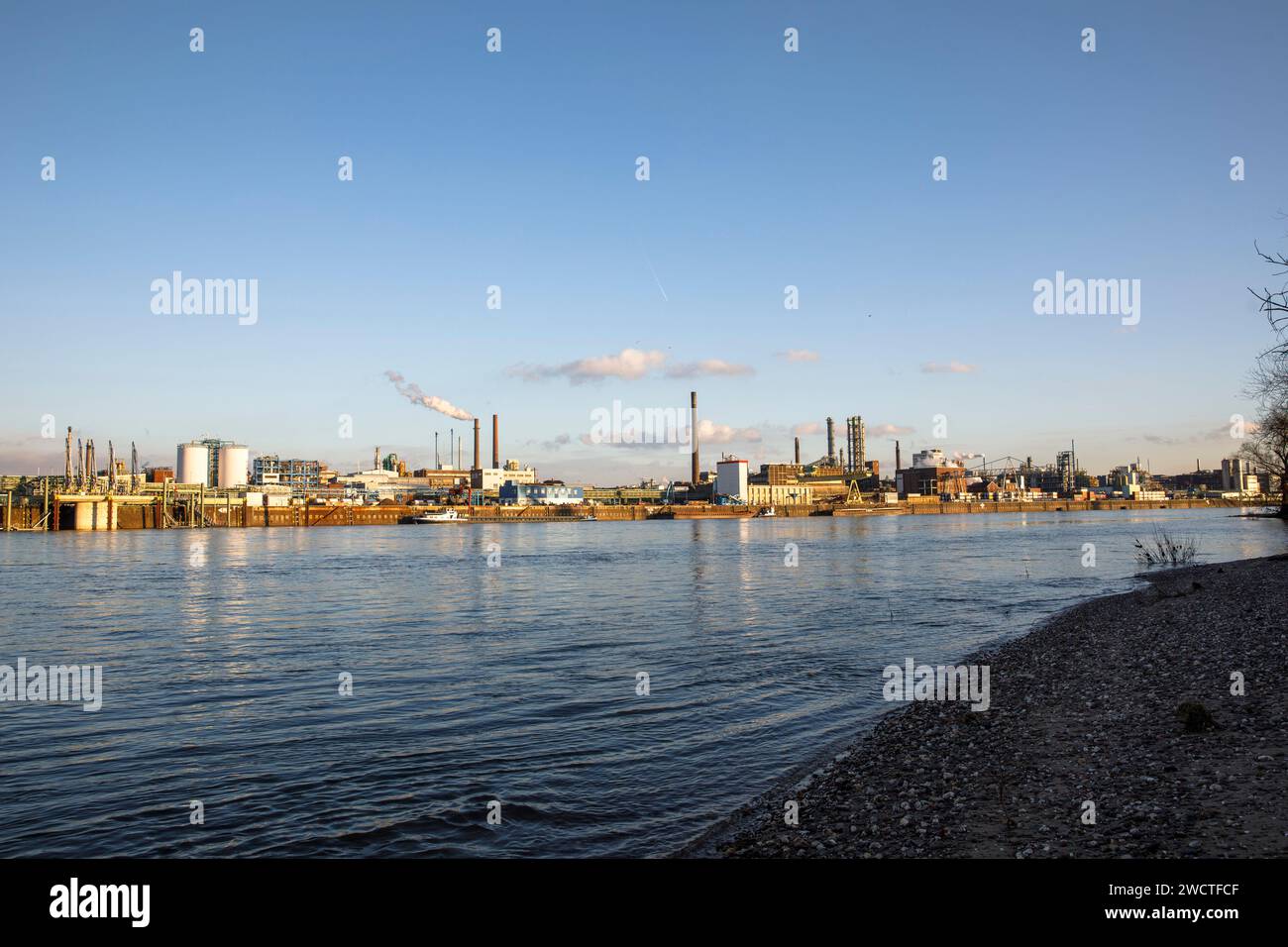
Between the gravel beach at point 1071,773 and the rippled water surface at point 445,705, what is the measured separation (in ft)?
6.01

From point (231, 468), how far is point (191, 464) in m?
13.8

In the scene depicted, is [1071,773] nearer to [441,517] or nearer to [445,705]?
[445,705]

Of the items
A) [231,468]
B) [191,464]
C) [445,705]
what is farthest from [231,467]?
[445,705]

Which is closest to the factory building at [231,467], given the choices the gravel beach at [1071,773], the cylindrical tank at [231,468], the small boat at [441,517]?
the cylindrical tank at [231,468]

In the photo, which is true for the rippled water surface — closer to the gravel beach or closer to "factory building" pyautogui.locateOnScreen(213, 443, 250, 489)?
the gravel beach

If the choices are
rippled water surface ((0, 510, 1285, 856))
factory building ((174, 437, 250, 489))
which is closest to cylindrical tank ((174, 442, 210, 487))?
factory building ((174, 437, 250, 489))

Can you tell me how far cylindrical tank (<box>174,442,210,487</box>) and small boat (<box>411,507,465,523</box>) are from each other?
45.5m

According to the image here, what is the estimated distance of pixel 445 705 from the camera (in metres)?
19.1

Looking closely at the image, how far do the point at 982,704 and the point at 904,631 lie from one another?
13.5 metres

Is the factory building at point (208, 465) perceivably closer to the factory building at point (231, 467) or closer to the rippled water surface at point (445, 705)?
the factory building at point (231, 467)

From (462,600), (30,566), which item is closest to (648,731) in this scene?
(462,600)

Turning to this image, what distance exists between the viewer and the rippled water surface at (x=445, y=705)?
11.9 meters
